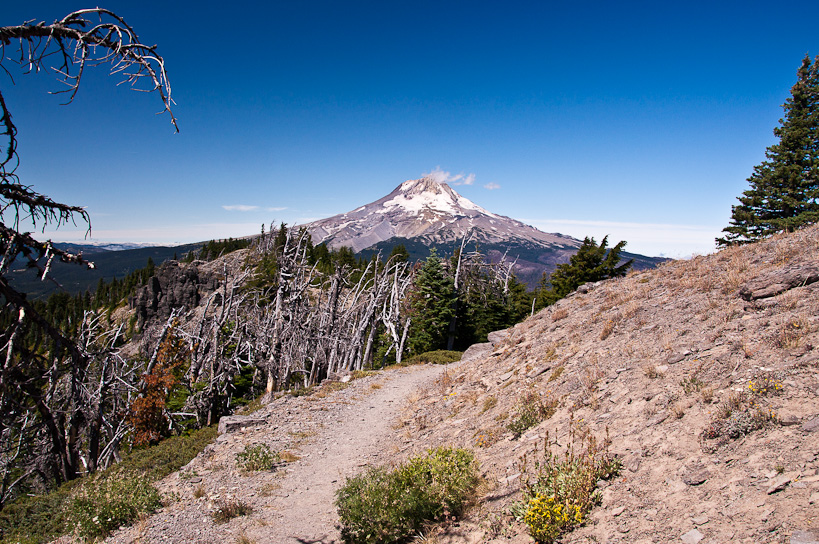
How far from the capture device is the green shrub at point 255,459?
989cm

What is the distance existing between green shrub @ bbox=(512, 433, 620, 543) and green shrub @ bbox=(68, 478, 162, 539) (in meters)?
7.65

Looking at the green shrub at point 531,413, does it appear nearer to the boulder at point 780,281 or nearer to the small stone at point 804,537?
the small stone at point 804,537

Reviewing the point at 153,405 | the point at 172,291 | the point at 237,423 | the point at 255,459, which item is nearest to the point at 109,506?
the point at 255,459

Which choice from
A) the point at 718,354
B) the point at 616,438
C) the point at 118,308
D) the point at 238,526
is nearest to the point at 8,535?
the point at 238,526

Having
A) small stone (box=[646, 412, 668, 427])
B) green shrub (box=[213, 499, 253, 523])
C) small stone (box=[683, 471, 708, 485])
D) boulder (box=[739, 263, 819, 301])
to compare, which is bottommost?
green shrub (box=[213, 499, 253, 523])

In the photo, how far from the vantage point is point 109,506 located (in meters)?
7.93

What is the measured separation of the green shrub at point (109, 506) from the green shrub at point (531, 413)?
7.86 metres

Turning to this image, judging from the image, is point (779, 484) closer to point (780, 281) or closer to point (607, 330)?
point (780, 281)

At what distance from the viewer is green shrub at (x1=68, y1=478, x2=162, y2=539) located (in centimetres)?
770

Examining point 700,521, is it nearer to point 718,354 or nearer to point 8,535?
point 718,354

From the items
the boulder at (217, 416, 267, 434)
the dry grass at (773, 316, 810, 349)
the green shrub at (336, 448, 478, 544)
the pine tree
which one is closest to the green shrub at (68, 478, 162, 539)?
the boulder at (217, 416, 267, 434)

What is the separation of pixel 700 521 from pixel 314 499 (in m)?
6.94

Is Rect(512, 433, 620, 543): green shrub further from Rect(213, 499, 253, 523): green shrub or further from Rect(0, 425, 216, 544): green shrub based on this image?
Rect(0, 425, 216, 544): green shrub

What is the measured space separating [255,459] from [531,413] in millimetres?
6974
